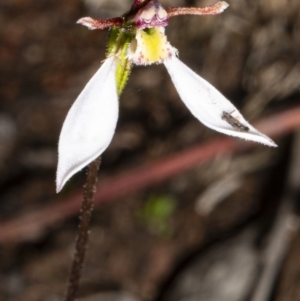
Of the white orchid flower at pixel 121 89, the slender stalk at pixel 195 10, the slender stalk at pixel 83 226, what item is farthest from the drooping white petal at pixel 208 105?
the slender stalk at pixel 83 226

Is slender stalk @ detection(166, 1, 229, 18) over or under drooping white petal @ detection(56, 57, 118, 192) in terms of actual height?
over

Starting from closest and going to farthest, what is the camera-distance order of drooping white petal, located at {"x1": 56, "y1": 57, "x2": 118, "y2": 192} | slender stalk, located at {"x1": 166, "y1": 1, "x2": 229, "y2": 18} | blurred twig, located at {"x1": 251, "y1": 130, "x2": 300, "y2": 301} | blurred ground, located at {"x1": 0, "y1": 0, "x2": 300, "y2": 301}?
drooping white petal, located at {"x1": 56, "y1": 57, "x2": 118, "y2": 192} < slender stalk, located at {"x1": 166, "y1": 1, "x2": 229, "y2": 18} < blurred twig, located at {"x1": 251, "y1": 130, "x2": 300, "y2": 301} < blurred ground, located at {"x1": 0, "y1": 0, "x2": 300, "y2": 301}

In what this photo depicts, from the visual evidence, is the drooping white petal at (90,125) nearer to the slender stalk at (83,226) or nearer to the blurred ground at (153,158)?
the slender stalk at (83,226)

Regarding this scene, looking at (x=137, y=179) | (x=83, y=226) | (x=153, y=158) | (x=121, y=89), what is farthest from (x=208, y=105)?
(x=153, y=158)

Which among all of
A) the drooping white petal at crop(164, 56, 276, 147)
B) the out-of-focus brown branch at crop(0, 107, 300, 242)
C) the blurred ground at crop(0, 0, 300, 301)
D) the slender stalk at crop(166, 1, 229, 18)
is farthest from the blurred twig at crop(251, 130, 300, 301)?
the slender stalk at crop(166, 1, 229, 18)

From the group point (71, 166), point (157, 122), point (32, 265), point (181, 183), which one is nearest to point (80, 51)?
point (157, 122)

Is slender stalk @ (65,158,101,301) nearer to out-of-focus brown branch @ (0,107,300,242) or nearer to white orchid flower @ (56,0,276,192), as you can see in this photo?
white orchid flower @ (56,0,276,192)
